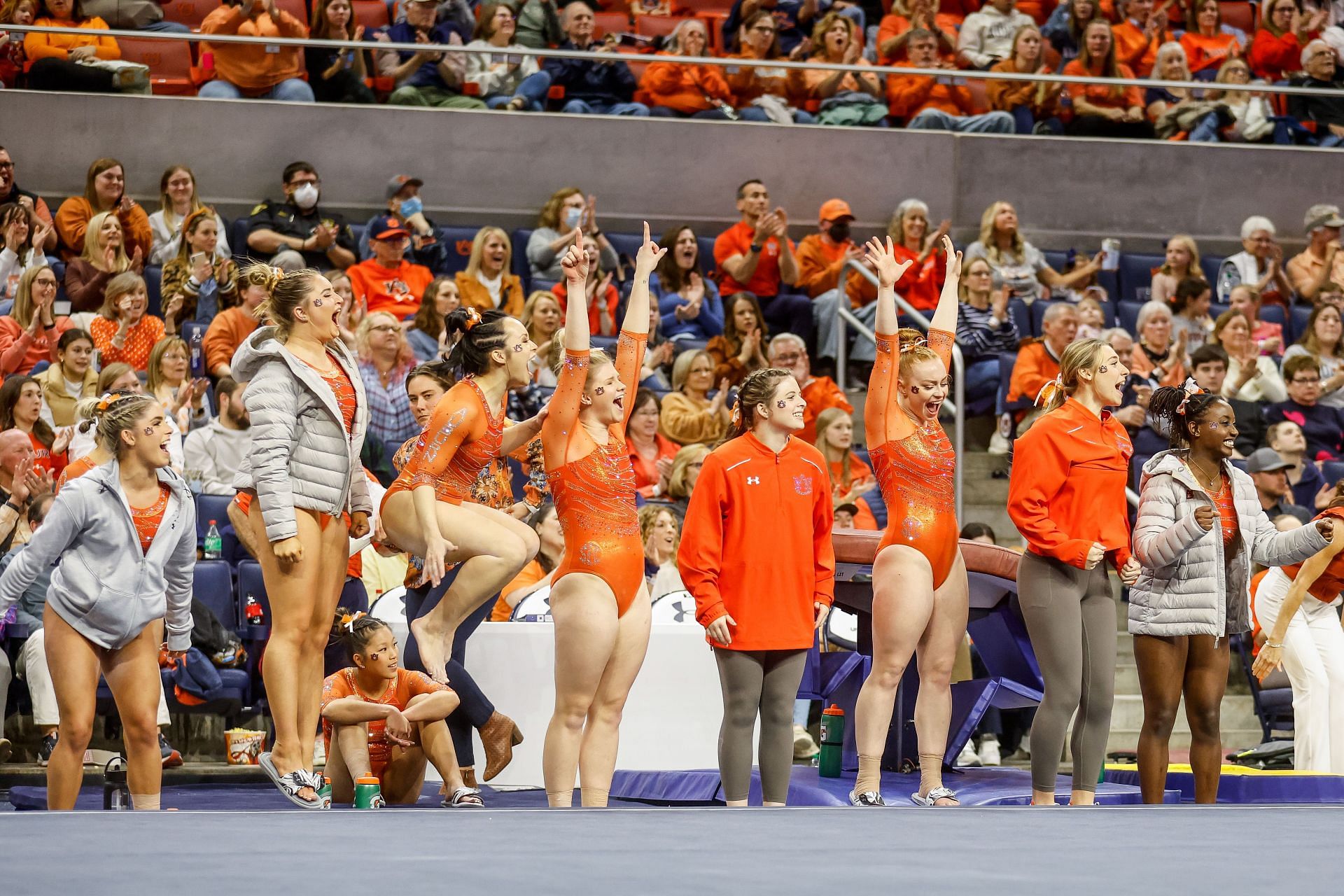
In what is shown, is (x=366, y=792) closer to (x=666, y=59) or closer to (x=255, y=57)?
(x=255, y=57)

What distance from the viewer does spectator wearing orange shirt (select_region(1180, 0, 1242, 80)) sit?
46.8ft

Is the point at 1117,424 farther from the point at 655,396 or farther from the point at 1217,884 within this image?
the point at 655,396

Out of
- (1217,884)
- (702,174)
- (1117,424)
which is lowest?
(1217,884)

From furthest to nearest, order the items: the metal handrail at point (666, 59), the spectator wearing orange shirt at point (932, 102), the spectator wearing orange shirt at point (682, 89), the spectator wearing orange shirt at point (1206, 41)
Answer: the spectator wearing orange shirt at point (1206, 41), the spectator wearing orange shirt at point (932, 102), the spectator wearing orange shirt at point (682, 89), the metal handrail at point (666, 59)

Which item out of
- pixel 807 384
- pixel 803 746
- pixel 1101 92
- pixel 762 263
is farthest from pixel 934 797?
pixel 1101 92

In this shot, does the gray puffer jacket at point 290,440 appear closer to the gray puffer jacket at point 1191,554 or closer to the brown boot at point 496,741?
the brown boot at point 496,741

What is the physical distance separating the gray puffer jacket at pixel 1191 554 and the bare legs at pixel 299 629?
110 inches

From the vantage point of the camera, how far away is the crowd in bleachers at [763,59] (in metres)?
12.0

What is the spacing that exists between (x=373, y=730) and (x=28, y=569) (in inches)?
65.3

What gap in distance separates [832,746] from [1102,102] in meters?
8.03

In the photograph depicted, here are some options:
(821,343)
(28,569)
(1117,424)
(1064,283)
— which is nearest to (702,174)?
(821,343)

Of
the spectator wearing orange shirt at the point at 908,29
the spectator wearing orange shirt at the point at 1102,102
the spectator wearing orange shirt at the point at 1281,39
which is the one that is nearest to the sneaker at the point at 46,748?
the spectator wearing orange shirt at the point at 908,29

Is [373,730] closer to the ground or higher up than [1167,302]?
closer to the ground

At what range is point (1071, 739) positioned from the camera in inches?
246
